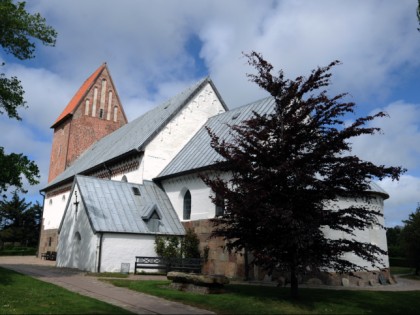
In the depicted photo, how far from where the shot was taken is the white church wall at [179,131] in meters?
24.8

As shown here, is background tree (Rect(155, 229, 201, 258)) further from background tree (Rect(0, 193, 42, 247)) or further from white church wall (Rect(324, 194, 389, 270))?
background tree (Rect(0, 193, 42, 247))

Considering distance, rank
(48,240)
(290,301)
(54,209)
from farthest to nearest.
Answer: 1. (54,209)
2. (48,240)
3. (290,301)

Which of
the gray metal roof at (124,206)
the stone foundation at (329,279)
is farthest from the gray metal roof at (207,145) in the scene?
the stone foundation at (329,279)

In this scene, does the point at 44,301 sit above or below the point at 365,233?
below

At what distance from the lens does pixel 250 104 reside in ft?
81.6

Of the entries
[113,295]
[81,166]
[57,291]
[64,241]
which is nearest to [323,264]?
[113,295]

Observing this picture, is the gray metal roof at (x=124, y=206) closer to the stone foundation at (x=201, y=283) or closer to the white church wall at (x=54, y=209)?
the stone foundation at (x=201, y=283)

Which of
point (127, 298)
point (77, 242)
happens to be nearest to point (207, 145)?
point (77, 242)

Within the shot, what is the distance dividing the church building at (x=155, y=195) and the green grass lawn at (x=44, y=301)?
669cm

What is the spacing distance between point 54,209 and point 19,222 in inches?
833

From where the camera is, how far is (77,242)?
21.5m

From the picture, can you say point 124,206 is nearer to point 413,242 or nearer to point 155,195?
point 155,195

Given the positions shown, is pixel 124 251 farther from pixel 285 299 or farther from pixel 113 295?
pixel 285 299

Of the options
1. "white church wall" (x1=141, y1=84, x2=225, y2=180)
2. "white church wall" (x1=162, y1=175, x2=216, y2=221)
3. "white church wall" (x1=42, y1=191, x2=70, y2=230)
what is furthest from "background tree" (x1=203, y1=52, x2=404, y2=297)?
"white church wall" (x1=42, y1=191, x2=70, y2=230)
